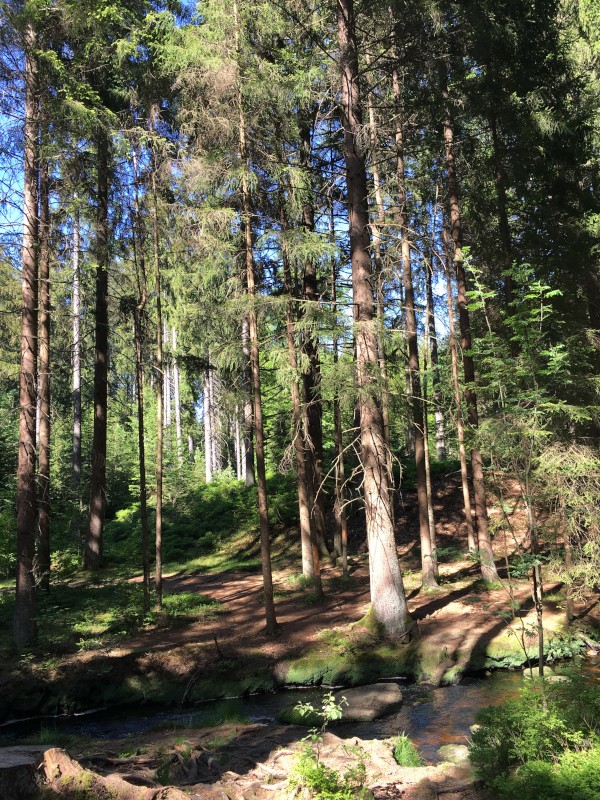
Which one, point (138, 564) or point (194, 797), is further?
point (138, 564)

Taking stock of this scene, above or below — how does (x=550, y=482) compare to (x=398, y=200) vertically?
below

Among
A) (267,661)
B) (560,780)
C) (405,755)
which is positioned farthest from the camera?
(267,661)

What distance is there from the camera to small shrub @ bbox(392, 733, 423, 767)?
591 cm

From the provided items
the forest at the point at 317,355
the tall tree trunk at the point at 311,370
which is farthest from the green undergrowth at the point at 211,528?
the tall tree trunk at the point at 311,370

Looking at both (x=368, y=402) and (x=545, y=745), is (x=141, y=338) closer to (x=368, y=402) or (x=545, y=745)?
(x=368, y=402)

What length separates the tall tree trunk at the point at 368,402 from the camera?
10.5 meters

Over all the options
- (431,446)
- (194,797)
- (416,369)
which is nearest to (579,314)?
(416,369)

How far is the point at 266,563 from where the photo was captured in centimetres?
1152

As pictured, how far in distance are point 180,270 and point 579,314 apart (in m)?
10.8

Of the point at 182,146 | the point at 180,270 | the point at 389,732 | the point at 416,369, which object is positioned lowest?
the point at 389,732

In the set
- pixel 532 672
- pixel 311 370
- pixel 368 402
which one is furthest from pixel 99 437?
pixel 532 672

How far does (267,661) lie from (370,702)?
2688 mm

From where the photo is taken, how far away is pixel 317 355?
14.8m

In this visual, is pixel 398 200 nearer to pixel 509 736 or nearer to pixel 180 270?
pixel 180 270
